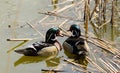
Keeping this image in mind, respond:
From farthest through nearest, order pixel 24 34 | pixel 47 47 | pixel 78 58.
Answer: pixel 24 34 < pixel 47 47 < pixel 78 58

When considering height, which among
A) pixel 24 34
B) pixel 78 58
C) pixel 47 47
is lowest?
pixel 78 58

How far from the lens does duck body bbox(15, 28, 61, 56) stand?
7723mm

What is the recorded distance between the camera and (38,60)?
308 inches

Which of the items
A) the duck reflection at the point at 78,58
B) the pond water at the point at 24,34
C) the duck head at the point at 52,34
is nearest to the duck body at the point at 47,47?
the duck head at the point at 52,34

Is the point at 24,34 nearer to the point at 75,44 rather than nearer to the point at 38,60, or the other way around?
the point at 38,60

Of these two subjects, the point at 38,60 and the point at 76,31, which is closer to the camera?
the point at 38,60

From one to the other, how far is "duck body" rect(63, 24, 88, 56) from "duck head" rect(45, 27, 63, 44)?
0.79ft

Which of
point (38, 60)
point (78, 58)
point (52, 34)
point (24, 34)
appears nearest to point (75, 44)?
point (78, 58)

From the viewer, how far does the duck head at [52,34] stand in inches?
315

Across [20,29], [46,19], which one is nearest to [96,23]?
[46,19]

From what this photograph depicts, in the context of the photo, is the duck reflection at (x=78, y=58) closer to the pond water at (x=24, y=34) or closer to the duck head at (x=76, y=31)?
the pond water at (x=24, y=34)

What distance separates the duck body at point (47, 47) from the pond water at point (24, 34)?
0.11 m

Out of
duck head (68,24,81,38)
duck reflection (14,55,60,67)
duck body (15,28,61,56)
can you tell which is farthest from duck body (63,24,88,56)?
duck reflection (14,55,60,67)

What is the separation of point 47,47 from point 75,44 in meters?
0.55
